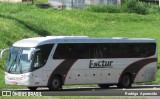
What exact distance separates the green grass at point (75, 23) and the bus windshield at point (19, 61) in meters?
18.2

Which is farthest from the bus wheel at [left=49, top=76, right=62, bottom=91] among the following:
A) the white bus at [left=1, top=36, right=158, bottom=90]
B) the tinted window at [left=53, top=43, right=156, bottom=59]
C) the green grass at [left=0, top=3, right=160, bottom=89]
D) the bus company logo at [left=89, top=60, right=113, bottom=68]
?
the green grass at [left=0, top=3, right=160, bottom=89]

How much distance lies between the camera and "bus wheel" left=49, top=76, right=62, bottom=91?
1228 inches

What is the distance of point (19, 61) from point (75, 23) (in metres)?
34.2

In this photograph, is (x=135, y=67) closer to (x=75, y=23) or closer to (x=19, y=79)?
(x=19, y=79)

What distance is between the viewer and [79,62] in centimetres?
3278

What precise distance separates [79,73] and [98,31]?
3070cm

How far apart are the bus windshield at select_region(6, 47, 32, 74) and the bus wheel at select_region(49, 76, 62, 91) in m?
1.54

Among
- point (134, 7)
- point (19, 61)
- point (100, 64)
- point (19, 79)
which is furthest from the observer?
point (134, 7)

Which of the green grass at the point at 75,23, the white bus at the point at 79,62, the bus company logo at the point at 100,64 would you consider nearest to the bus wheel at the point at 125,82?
the white bus at the point at 79,62

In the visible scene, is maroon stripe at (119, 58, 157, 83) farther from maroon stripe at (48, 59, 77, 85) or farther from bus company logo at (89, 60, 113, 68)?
maroon stripe at (48, 59, 77, 85)

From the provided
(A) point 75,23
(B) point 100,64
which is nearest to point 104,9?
(A) point 75,23

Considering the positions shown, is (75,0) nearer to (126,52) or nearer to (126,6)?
(126,6)

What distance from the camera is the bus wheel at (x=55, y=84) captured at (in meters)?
31.2

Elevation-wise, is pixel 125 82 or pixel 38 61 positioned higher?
pixel 38 61
